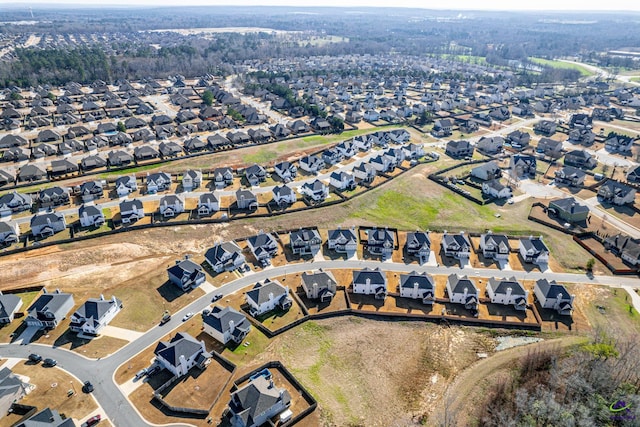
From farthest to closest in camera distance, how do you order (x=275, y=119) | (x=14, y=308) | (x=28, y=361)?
1. (x=275, y=119)
2. (x=14, y=308)
3. (x=28, y=361)

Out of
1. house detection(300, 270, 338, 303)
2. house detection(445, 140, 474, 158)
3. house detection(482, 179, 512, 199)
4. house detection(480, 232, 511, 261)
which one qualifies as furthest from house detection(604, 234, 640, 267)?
house detection(300, 270, 338, 303)

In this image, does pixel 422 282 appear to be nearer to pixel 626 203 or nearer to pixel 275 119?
pixel 626 203

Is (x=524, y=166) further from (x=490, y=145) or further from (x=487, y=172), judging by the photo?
(x=490, y=145)

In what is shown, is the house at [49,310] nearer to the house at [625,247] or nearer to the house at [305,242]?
the house at [305,242]

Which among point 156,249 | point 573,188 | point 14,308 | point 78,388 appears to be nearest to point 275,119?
point 156,249

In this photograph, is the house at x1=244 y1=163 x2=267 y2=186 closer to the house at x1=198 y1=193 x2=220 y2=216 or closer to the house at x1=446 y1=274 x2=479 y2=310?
the house at x1=198 y1=193 x2=220 y2=216

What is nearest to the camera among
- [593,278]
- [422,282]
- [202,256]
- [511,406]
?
[511,406]

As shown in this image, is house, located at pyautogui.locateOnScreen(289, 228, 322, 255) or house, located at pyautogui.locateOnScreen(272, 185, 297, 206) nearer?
house, located at pyautogui.locateOnScreen(289, 228, 322, 255)
